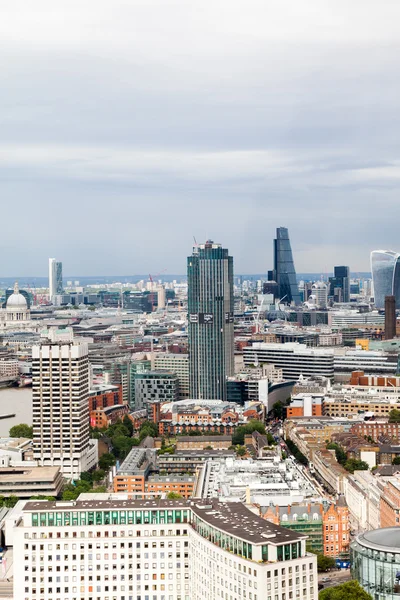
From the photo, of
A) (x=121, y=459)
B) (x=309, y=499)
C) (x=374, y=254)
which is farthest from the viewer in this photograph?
(x=374, y=254)

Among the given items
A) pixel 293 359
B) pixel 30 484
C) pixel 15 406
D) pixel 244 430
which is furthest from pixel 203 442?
pixel 293 359

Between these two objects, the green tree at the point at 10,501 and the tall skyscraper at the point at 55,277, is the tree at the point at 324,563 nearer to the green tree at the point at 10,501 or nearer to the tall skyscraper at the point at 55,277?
the green tree at the point at 10,501

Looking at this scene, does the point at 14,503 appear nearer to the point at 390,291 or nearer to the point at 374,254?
the point at 374,254

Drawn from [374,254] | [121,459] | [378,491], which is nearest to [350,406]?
[121,459]

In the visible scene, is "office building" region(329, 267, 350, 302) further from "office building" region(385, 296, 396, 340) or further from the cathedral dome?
the cathedral dome

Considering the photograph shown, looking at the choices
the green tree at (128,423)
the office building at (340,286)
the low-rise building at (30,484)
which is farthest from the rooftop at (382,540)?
the office building at (340,286)

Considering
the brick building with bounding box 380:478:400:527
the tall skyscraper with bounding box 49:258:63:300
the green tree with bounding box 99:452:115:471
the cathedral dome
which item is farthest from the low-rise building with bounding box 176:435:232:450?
Answer: the tall skyscraper with bounding box 49:258:63:300
